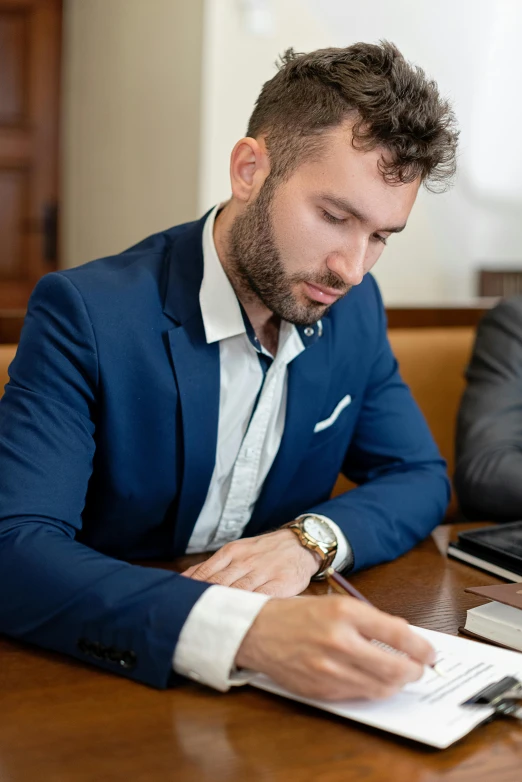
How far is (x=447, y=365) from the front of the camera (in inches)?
100

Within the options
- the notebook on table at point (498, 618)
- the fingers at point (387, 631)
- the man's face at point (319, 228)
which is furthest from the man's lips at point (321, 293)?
the fingers at point (387, 631)

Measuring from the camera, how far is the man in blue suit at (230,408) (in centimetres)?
108

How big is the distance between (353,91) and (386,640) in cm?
83

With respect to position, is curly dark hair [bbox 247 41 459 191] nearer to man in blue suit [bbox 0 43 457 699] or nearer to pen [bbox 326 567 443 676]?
man in blue suit [bbox 0 43 457 699]

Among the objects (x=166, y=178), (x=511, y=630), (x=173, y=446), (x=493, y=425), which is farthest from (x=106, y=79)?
(x=511, y=630)

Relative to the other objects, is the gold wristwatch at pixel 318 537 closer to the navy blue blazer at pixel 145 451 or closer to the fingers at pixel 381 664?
the navy blue blazer at pixel 145 451

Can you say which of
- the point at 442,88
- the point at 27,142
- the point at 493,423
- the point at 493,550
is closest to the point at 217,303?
the point at 493,550

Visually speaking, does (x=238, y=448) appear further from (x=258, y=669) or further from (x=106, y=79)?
(x=106, y=79)

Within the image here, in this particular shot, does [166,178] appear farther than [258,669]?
Yes

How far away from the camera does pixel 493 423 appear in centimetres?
213

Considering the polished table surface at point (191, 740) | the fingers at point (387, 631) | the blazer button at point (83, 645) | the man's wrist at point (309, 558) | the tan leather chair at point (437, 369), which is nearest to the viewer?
the polished table surface at point (191, 740)

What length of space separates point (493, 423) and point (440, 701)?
1234 millimetres

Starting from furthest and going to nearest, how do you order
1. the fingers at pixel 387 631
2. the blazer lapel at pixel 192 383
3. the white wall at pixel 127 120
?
1. the white wall at pixel 127 120
2. the blazer lapel at pixel 192 383
3. the fingers at pixel 387 631

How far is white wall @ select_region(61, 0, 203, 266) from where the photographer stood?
361 cm
